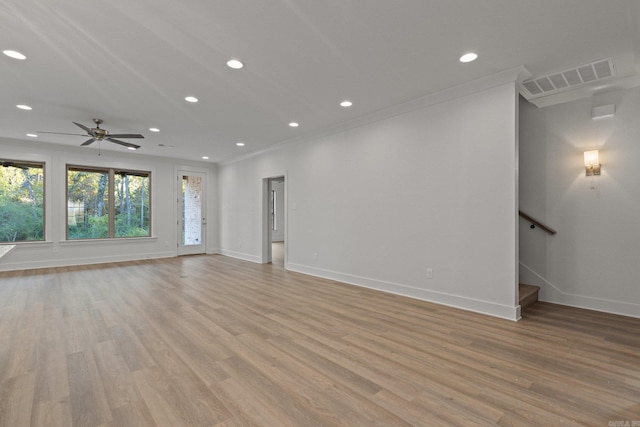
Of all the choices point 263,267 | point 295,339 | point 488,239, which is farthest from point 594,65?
point 263,267

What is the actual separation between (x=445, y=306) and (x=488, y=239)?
3.42 ft

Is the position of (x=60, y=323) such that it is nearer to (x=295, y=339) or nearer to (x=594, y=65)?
(x=295, y=339)

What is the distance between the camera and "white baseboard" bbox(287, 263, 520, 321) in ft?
11.1

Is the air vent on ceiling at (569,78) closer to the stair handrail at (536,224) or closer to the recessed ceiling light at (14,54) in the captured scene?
the stair handrail at (536,224)

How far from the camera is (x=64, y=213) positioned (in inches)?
272

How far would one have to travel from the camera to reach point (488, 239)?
3547 millimetres

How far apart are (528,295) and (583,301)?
744 millimetres

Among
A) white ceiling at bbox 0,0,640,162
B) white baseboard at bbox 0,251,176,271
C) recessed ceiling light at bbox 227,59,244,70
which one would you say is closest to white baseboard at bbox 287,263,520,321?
white ceiling at bbox 0,0,640,162

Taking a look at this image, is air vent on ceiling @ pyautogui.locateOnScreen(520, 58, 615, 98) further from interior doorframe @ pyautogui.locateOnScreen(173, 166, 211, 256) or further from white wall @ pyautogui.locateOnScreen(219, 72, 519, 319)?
interior doorframe @ pyautogui.locateOnScreen(173, 166, 211, 256)

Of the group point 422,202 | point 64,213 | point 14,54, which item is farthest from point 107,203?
point 422,202

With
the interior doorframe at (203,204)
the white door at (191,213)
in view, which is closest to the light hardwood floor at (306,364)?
the interior doorframe at (203,204)

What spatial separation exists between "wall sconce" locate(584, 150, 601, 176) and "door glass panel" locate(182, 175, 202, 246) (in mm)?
8891

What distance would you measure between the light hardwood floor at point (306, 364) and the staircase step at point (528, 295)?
0.14 meters

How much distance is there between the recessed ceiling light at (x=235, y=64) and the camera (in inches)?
121
